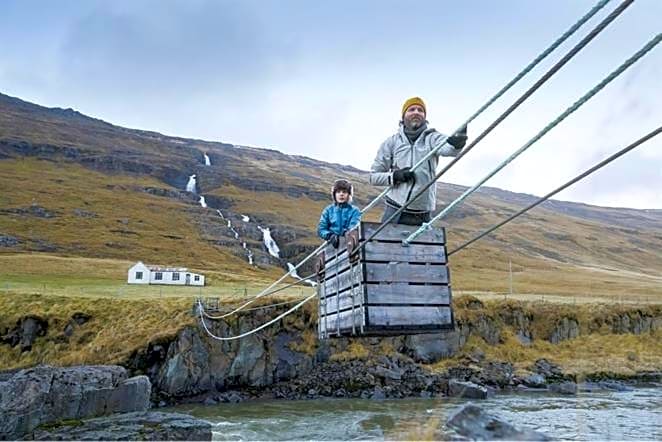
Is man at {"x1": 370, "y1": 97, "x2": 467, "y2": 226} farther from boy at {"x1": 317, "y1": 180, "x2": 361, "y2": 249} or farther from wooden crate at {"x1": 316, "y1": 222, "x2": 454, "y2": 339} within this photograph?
boy at {"x1": 317, "y1": 180, "x2": 361, "y2": 249}

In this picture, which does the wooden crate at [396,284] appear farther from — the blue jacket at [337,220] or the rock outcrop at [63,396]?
the rock outcrop at [63,396]

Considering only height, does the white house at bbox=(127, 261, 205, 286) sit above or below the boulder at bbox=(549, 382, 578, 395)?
above

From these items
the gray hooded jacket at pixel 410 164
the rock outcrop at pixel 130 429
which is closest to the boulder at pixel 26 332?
the rock outcrop at pixel 130 429

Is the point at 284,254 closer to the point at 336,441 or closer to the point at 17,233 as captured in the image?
the point at 17,233

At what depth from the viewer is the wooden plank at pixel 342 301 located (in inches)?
347

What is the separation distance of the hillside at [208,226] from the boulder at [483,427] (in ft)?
226

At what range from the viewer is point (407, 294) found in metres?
8.88

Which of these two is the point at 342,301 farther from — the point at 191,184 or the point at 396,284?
the point at 191,184

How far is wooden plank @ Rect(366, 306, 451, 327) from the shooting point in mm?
8609

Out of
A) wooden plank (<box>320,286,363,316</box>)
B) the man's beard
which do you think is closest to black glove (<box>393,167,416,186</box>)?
the man's beard

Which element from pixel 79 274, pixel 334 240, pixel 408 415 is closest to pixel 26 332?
pixel 408 415

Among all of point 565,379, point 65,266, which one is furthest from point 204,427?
point 65,266

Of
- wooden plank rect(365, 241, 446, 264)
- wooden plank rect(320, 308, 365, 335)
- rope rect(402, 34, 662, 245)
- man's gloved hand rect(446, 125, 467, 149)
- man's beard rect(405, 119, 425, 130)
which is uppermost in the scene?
man's beard rect(405, 119, 425, 130)

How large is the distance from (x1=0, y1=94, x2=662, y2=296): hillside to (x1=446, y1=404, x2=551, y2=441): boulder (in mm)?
68778
